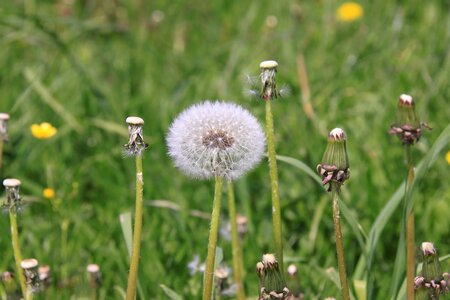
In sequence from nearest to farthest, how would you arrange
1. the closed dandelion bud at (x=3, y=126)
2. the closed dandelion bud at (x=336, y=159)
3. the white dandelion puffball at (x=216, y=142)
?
the closed dandelion bud at (x=336, y=159) → the white dandelion puffball at (x=216, y=142) → the closed dandelion bud at (x=3, y=126)

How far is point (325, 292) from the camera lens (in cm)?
209

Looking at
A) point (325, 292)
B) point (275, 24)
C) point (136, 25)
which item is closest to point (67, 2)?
point (136, 25)

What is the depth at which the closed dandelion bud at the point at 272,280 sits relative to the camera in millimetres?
1508

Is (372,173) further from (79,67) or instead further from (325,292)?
(79,67)

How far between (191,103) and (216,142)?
1918 mm

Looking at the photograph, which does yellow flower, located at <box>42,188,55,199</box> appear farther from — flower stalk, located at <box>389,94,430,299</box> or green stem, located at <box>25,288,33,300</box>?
flower stalk, located at <box>389,94,430,299</box>

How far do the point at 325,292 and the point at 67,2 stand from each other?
3.26 meters

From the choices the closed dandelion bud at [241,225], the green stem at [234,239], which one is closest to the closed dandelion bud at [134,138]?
the green stem at [234,239]

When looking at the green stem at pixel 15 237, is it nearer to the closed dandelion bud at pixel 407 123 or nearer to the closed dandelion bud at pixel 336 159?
the closed dandelion bud at pixel 336 159

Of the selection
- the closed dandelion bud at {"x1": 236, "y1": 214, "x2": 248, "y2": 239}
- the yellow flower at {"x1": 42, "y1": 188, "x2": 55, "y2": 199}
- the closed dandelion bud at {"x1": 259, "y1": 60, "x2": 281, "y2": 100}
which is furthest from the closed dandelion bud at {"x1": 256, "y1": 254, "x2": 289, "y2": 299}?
the yellow flower at {"x1": 42, "y1": 188, "x2": 55, "y2": 199}

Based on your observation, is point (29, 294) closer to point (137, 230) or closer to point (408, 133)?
point (137, 230)

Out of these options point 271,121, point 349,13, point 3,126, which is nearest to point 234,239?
point 271,121

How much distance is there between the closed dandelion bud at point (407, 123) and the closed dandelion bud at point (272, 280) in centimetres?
37

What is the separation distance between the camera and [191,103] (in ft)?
11.5
